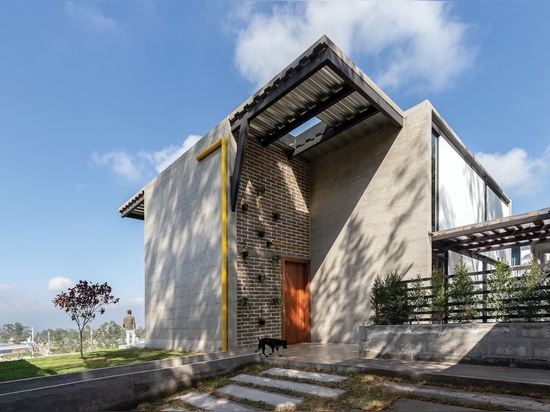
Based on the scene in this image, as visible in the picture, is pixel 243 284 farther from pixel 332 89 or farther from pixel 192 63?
pixel 192 63

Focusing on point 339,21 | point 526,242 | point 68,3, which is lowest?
point 526,242

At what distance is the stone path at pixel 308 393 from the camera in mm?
3359

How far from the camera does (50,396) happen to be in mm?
3771

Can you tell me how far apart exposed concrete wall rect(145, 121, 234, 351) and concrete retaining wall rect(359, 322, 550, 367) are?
3.58 m

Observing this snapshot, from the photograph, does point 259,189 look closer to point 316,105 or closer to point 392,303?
point 316,105

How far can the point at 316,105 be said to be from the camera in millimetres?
8234

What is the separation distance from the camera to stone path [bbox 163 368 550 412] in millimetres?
3359

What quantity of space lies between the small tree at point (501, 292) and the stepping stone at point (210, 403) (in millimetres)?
3889

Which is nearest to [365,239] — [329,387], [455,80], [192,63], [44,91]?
[329,387]

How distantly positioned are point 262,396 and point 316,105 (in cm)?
630

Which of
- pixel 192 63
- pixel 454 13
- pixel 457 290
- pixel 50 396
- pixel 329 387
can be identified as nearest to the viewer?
pixel 50 396

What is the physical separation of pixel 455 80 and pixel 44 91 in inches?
496

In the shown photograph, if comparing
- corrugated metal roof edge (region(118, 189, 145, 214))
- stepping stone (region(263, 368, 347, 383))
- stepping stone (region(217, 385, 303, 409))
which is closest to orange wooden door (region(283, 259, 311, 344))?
stepping stone (region(263, 368, 347, 383))

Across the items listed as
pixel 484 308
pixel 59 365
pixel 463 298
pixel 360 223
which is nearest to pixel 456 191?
pixel 360 223
